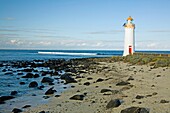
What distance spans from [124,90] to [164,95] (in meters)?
2.60

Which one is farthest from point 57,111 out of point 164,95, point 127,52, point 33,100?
point 127,52

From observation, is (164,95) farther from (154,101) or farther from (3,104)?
(3,104)

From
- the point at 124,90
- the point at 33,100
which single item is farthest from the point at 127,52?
the point at 33,100

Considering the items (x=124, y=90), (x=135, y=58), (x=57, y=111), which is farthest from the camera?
(x=135, y=58)

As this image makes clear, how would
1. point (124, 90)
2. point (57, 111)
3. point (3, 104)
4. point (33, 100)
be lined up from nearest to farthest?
point (57, 111) → point (3, 104) → point (33, 100) → point (124, 90)

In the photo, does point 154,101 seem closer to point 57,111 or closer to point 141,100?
point 141,100

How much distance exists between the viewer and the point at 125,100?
10.5 meters

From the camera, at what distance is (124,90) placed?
13.2m

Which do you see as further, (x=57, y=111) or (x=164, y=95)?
(x=164, y=95)

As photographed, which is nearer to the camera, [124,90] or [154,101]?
[154,101]

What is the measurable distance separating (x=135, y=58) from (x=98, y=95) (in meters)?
24.2

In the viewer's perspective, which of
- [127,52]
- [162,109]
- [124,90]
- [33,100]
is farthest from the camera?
[127,52]

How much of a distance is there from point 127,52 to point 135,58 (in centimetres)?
577

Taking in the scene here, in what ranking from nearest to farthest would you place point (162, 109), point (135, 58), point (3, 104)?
point (162, 109)
point (3, 104)
point (135, 58)
